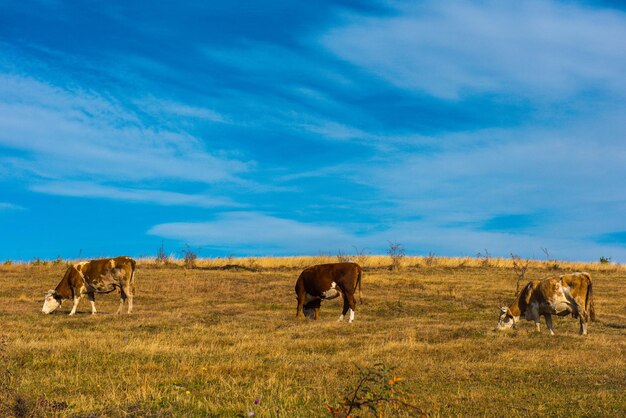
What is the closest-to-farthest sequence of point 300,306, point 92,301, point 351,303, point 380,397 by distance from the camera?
point 380,397 < point 351,303 < point 300,306 < point 92,301

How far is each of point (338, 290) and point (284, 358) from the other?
9678mm

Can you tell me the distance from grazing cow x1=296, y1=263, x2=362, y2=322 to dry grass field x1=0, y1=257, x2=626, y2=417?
929mm

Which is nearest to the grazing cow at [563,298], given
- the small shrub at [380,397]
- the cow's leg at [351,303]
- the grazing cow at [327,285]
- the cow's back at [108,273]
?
the cow's leg at [351,303]

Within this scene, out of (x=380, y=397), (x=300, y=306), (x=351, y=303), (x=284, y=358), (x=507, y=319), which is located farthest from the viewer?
(x=300, y=306)

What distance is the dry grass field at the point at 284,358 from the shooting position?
367 inches

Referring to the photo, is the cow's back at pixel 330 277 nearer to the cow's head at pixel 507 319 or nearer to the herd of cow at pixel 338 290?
the herd of cow at pixel 338 290

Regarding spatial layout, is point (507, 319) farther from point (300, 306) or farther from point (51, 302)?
point (51, 302)

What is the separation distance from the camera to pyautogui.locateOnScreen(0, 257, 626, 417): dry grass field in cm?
933

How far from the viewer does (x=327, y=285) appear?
76.9 feet

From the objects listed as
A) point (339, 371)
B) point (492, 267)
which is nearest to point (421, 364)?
point (339, 371)

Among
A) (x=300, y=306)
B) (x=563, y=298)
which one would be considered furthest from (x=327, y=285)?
(x=563, y=298)

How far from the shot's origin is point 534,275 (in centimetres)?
4275

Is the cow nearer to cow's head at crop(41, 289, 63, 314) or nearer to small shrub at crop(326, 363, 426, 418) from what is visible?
cow's head at crop(41, 289, 63, 314)

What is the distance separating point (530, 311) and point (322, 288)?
24.0 ft
